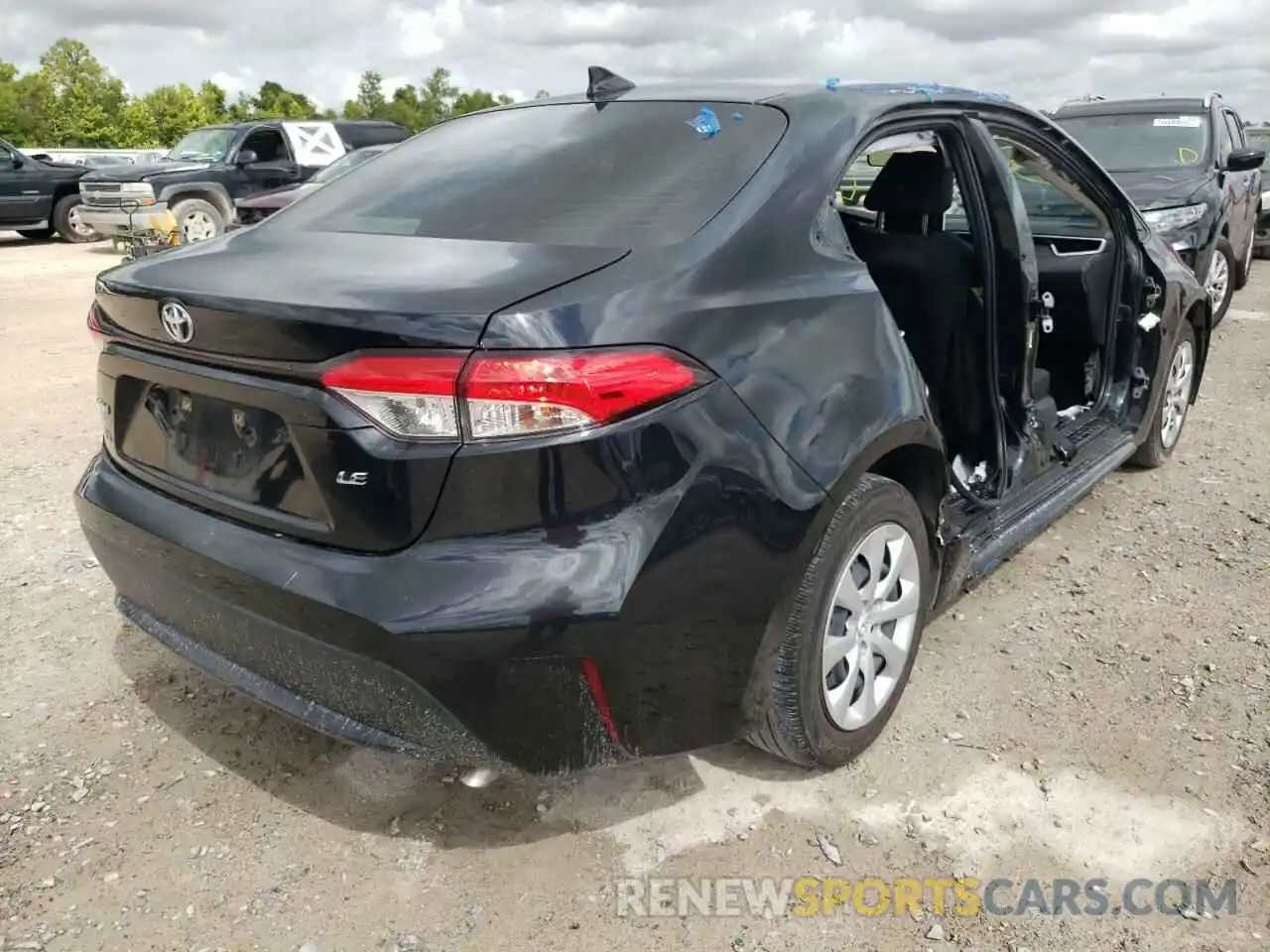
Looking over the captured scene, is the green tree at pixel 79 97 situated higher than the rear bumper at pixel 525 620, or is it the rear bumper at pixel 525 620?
the green tree at pixel 79 97

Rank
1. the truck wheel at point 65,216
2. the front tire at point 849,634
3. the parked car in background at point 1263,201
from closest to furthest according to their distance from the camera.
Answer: the front tire at point 849,634, the parked car in background at point 1263,201, the truck wheel at point 65,216

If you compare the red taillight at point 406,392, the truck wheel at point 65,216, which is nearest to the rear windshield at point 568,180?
→ the red taillight at point 406,392

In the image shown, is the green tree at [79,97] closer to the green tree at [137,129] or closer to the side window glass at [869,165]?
the green tree at [137,129]

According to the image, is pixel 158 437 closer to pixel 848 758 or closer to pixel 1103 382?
pixel 848 758

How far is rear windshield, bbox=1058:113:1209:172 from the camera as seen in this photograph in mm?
8008

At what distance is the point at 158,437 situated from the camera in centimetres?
235

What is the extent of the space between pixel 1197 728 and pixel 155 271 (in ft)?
9.35

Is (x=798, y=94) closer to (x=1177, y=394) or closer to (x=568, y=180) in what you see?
(x=568, y=180)

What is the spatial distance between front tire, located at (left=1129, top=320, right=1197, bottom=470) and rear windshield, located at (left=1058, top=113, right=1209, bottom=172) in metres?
3.71

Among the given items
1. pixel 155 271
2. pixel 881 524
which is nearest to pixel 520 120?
pixel 155 271

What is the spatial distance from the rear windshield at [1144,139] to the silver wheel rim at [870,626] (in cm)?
646

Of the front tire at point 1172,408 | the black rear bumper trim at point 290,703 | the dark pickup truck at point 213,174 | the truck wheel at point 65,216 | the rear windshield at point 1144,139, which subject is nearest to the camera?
the black rear bumper trim at point 290,703

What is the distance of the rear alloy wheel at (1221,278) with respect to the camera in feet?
25.9

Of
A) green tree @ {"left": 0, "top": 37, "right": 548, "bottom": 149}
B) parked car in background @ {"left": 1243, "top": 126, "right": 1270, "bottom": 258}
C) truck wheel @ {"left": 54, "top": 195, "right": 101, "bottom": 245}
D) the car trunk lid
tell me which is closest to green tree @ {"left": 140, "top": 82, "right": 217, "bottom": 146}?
green tree @ {"left": 0, "top": 37, "right": 548, "bottom": 149}
